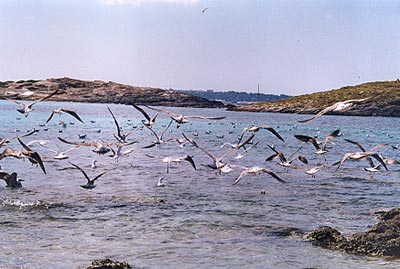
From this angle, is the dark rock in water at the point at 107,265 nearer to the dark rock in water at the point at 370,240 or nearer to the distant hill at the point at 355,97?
the dark rock in water at the point at 370,240

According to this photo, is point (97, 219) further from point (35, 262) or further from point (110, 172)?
point (110, 172)

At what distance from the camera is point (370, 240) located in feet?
52.4

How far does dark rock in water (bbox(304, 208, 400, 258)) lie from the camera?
15.6 metres

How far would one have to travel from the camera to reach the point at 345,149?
181 feet

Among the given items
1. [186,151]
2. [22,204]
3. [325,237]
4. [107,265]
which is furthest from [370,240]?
[186,151]

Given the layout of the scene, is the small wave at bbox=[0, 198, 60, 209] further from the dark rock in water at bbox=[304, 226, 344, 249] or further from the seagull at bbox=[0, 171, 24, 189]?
the dark rock in water at bbox=[304, 226, 344, 249]

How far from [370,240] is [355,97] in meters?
143

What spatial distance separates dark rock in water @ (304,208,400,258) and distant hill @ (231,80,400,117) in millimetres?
127585

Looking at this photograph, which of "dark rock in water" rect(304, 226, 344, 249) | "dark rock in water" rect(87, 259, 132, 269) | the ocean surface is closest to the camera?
"dark rock in water" rect(87, 259, 132, 269)

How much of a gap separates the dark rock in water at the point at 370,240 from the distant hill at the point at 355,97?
128 m

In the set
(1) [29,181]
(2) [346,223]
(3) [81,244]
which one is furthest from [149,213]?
(1) [29,181]

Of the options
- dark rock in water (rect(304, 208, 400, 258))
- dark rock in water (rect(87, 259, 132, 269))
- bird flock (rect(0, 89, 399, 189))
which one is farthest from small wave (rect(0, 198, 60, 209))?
dark rock in water (rect(304, 208, 400, 258))

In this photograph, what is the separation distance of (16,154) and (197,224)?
5501mm

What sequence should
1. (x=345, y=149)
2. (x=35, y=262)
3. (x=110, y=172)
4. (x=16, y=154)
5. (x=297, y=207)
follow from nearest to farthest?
(x=35, y=262)
(x=16, y=154)
(x=297, y=207)
(x=110, y=172)
(x=345, y=149)
